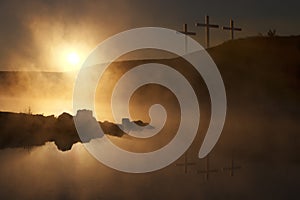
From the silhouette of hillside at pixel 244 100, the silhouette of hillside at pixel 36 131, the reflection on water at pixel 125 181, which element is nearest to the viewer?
the reflection on water at pixel 125 181

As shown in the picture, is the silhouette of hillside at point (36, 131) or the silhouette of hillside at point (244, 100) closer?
the silhouette of hillside at point (36, 131)

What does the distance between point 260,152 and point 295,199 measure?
4916mm

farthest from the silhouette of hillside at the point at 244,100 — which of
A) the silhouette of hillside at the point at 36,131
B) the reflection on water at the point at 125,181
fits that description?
the reflection on water at the point at 125,181

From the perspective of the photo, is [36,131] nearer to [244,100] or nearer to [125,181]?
[125,181]

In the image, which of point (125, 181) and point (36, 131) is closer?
point (125, 181)

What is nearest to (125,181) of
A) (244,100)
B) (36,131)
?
(36,131)

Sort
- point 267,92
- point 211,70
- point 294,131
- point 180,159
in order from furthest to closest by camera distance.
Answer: point 211,70
point 267,92
point 294,131
point 180,159

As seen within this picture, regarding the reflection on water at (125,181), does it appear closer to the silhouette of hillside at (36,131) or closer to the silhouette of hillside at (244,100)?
the silhouette of hillside at (244,100)

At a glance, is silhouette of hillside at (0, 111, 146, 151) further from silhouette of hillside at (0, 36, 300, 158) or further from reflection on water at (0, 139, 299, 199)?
reflection on water at (0, 139, 299, 199)

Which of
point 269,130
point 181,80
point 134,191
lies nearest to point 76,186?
point 134,191

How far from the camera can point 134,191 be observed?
7000mm

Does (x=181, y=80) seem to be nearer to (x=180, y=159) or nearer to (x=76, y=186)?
(x=180, y=159)

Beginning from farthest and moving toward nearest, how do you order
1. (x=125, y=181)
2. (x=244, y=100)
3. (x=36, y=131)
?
(x=244, y=100) < (x=36, y=131) < (x=125, y=181)

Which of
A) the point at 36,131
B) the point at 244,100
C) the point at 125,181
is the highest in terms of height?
the point at 244,100
